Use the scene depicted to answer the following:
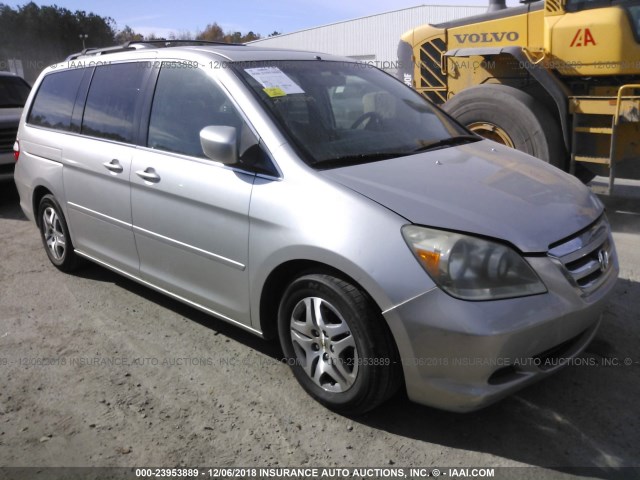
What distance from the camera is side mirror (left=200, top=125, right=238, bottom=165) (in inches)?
123

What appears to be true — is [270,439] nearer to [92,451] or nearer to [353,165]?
[92,451]

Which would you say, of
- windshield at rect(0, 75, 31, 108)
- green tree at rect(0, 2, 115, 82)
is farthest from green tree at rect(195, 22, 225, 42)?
windshield at rect(0, 75, 31, 108)

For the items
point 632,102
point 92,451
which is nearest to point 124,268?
point 92,451

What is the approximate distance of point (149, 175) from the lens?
147 inches

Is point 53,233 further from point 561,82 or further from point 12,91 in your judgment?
point 12,91

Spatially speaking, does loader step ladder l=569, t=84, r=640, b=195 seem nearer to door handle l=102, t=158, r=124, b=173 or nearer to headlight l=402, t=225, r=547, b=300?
headlight l=402, t=225, r=547, b=300

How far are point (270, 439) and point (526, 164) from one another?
2157 mm

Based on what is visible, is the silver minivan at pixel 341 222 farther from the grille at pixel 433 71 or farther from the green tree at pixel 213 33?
the green tree at pixel 213 33

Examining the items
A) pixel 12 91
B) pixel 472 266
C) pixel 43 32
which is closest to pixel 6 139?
pixel 12 91

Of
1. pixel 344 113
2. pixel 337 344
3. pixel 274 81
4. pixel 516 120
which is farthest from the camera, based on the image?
pixel 516 120

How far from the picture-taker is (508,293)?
2.57 m

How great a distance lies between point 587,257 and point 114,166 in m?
2.95

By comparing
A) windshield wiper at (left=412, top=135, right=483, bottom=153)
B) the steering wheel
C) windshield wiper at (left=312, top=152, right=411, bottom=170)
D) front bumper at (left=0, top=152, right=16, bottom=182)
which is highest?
the steering wheel

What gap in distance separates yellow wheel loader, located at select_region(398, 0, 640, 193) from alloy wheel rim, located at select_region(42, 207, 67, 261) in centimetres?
421
